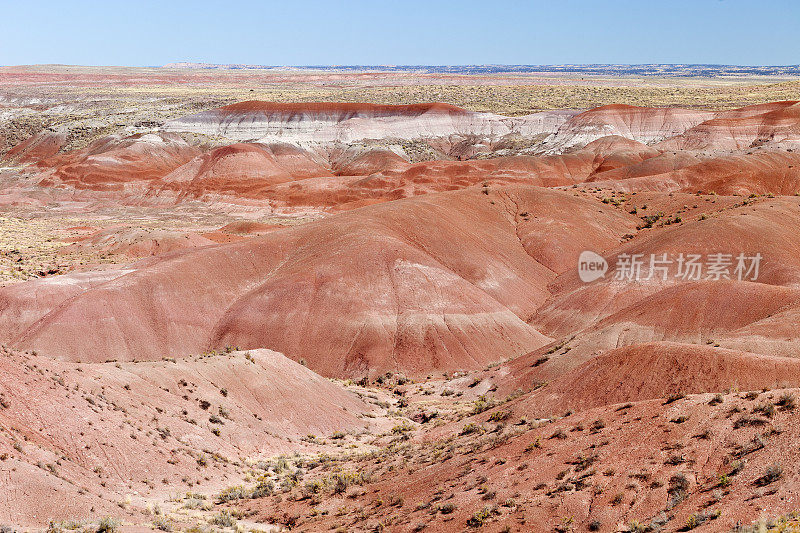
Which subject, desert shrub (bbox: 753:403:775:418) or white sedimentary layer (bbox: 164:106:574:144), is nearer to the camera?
desert shrub (bbox: 753:403:775:418)

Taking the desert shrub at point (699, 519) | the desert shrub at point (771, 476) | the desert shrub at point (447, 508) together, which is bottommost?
the desert shrub at point (447, 508)

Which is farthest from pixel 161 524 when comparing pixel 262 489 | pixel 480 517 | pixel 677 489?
pixel 677 489

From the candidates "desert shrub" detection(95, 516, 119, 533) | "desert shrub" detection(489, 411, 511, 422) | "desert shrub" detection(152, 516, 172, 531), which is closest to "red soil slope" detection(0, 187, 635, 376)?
"desert shrub" detection(489, 411, 511, 422)

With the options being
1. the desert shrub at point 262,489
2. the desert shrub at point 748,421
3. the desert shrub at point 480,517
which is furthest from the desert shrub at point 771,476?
the desert shrub at point 262,489

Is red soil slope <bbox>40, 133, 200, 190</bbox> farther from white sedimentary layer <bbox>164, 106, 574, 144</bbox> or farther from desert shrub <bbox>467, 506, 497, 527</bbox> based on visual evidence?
desert shrub <bbox>467, 506, 497, 527</bbox>

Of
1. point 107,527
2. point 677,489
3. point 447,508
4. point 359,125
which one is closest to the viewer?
point 677,489

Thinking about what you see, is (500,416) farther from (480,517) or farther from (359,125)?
(359,125)

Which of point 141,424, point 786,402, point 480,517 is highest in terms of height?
point 786,402

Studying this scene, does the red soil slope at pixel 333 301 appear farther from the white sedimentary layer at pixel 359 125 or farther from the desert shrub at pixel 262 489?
the white sedimentary layer at pixel 359 125

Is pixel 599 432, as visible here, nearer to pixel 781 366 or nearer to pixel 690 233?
pixel 781 366
